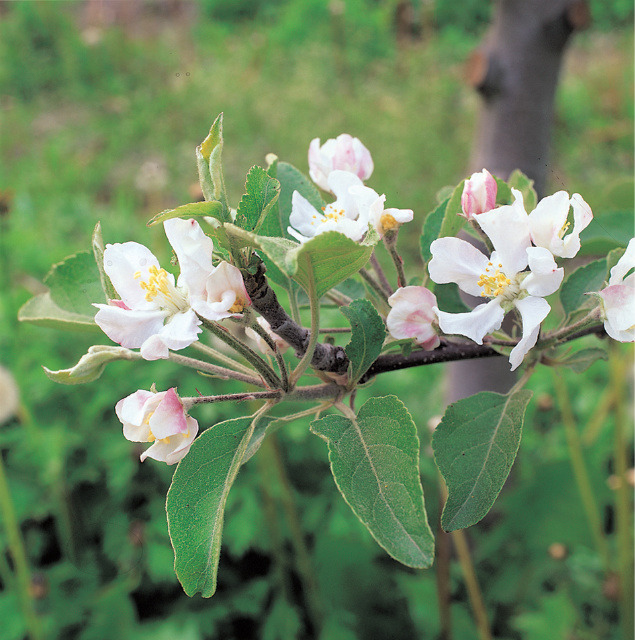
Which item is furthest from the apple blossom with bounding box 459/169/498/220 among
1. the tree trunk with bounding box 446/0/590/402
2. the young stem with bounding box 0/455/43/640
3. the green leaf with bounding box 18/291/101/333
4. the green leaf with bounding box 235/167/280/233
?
the young stem with bounding box 0/455/43/640

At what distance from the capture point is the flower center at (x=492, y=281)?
328 millimetres

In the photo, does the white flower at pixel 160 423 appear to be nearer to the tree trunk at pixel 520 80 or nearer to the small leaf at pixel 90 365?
the small leaf at pixel 90 365

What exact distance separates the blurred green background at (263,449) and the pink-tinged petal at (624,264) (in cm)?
18

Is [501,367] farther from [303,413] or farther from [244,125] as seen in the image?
[244,125]

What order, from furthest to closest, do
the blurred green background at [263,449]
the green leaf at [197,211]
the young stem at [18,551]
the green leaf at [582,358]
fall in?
the blurred green background at [263,449] < the young stem at [18,551] < the green leaf at [582,358] < the green leaf at [197,211]

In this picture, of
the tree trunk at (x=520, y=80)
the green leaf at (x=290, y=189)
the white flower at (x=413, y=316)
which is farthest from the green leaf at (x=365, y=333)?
the tree trunk at (x=520, y=80)

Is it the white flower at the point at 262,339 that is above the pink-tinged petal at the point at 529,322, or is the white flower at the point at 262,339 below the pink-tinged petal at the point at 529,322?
below

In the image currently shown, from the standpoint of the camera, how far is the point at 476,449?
0.33 metres

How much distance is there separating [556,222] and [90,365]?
223 mm

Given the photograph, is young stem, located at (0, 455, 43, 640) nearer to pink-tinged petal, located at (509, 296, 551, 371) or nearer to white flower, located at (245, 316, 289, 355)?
white flower, located at (245, 316, 289, 355)

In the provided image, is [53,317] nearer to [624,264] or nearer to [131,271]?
[131,271]

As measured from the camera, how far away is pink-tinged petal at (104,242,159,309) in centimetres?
31

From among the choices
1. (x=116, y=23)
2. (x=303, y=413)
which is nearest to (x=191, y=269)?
(x=303, y=413)

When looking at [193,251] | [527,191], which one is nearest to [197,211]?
[193,251]
